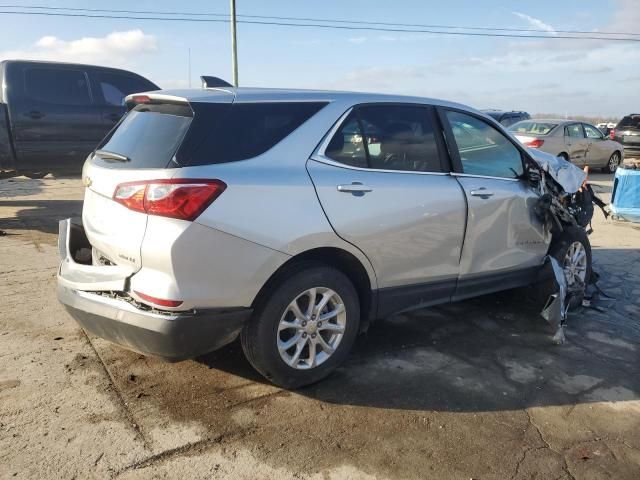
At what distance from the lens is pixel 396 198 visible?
353 cm

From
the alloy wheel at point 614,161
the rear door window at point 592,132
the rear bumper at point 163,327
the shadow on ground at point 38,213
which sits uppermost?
the rear door window at point 592,132

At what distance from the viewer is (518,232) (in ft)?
14.6

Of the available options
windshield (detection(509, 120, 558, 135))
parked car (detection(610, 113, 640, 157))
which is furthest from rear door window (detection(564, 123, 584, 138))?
parked car (detection(610, 113, 640, 157))

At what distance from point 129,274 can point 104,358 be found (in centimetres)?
107

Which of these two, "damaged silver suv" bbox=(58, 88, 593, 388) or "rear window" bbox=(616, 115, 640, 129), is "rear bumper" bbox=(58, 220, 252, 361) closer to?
"damaged silver suv" bbox=(58, 88, 593, 388)

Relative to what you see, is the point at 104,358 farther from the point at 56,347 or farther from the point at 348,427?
the point at 348,427

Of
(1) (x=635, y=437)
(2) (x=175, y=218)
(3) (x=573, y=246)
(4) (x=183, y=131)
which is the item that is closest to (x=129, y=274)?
(2) (x=175, y=218)

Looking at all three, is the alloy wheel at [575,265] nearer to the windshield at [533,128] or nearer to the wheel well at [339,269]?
the wheel well at [339,269]

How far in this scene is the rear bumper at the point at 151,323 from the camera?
2.86m

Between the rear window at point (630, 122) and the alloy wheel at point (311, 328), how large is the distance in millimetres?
19457

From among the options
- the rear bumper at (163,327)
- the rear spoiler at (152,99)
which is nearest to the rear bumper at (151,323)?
the rear bumper at (163,327)

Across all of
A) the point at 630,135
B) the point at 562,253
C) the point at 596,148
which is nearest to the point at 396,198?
the point at 562,253

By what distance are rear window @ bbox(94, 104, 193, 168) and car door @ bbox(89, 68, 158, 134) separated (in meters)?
4.96

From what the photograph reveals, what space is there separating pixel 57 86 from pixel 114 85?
803mm
